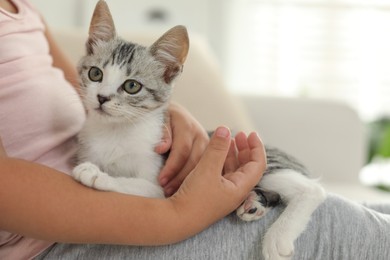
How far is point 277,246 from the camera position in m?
0.84

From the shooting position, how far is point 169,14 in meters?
2.93

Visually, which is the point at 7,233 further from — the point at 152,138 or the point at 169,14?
the point at 169,14

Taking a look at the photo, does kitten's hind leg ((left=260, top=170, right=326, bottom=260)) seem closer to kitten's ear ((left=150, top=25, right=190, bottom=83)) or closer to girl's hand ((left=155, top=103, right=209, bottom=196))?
girl's hand ((left=155, top=103, right=209, bottom=196))

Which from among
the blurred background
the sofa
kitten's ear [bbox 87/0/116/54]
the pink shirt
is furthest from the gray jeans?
the blurred background

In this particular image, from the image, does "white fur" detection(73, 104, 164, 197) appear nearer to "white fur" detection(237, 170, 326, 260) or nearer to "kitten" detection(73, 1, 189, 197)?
"kitten" detection(73, 1, 189, 197)

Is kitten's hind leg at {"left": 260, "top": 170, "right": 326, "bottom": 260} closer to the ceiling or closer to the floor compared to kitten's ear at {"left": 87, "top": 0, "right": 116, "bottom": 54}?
closer to the floor

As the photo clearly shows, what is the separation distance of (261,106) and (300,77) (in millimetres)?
1277

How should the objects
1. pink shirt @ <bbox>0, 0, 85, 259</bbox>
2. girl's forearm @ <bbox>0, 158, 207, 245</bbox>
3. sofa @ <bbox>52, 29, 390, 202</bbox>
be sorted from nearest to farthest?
girl's forearm @ <bbox>0, 158, 207, 245</bbox> → pink shirt @ <bbox>0, 0, 85, 259</bbox> → sofa @ <bbox>52, 29, 390, 202</bbox>

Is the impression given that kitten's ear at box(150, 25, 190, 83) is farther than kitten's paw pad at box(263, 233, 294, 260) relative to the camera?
Yes

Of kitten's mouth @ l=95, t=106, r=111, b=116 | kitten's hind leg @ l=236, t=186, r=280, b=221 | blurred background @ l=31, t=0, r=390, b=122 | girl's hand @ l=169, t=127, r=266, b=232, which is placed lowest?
blurred background @ l=31, t=0, r=390, b=122

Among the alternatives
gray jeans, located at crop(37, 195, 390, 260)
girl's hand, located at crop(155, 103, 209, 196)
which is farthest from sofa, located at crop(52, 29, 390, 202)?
gray jeans, located at crop(37, 195, 390, 260)

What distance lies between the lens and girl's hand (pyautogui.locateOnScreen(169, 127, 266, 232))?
32.8 inches

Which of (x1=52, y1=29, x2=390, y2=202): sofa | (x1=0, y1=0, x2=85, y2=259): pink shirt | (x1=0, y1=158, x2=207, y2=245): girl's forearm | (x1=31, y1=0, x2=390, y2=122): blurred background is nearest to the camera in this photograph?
(x1=0, y1=158, x2=207, y2=245): girl's forearm

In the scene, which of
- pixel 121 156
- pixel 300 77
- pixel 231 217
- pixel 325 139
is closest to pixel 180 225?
pixel 231 217
